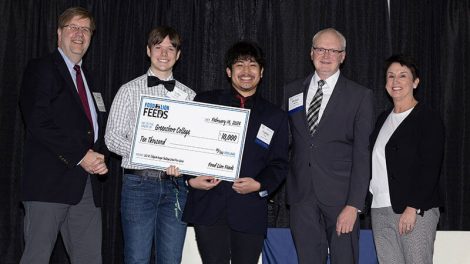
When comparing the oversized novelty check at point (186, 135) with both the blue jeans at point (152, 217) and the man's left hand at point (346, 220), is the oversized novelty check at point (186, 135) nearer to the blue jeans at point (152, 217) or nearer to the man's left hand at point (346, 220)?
the blue jeans at point (152, 217)

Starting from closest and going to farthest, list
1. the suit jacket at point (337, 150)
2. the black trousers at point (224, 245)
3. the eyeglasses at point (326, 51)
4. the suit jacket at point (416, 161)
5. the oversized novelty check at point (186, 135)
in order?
the black trousers at point (224, 245)
the oversized novelty check at point (186, 135)
the suit jacket at point (416, 161)
the suit jacket at point (337, 150)
the eyeglasses at point (326, 51)

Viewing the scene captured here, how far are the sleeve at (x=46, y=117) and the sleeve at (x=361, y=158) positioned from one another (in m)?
1.62

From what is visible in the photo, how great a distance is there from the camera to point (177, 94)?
11.4 feet

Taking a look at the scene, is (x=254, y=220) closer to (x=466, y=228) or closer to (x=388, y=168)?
(x=388, y=168)

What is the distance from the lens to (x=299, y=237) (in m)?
3.45

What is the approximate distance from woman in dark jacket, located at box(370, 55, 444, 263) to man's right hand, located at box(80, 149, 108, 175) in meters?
1.68

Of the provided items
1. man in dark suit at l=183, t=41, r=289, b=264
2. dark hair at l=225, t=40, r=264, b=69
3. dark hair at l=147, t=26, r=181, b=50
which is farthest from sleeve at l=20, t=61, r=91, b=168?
dark hair at l=225, t=40, r=264, b=69

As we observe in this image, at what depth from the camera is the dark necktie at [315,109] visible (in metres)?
3.46

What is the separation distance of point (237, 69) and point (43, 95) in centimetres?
113

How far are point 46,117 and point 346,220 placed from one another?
1.86 metres

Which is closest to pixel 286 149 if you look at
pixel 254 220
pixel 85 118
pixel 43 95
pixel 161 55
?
pixel 254 220

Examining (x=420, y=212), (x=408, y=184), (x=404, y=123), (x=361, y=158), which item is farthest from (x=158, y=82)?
(x=420, y=212)

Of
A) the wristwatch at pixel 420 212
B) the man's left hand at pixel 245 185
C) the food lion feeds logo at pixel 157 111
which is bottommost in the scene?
the wristwatch at pixel 420 212

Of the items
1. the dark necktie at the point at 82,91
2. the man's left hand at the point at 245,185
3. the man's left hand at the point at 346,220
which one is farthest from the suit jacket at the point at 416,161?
the dark necktie at the point at 82,91
